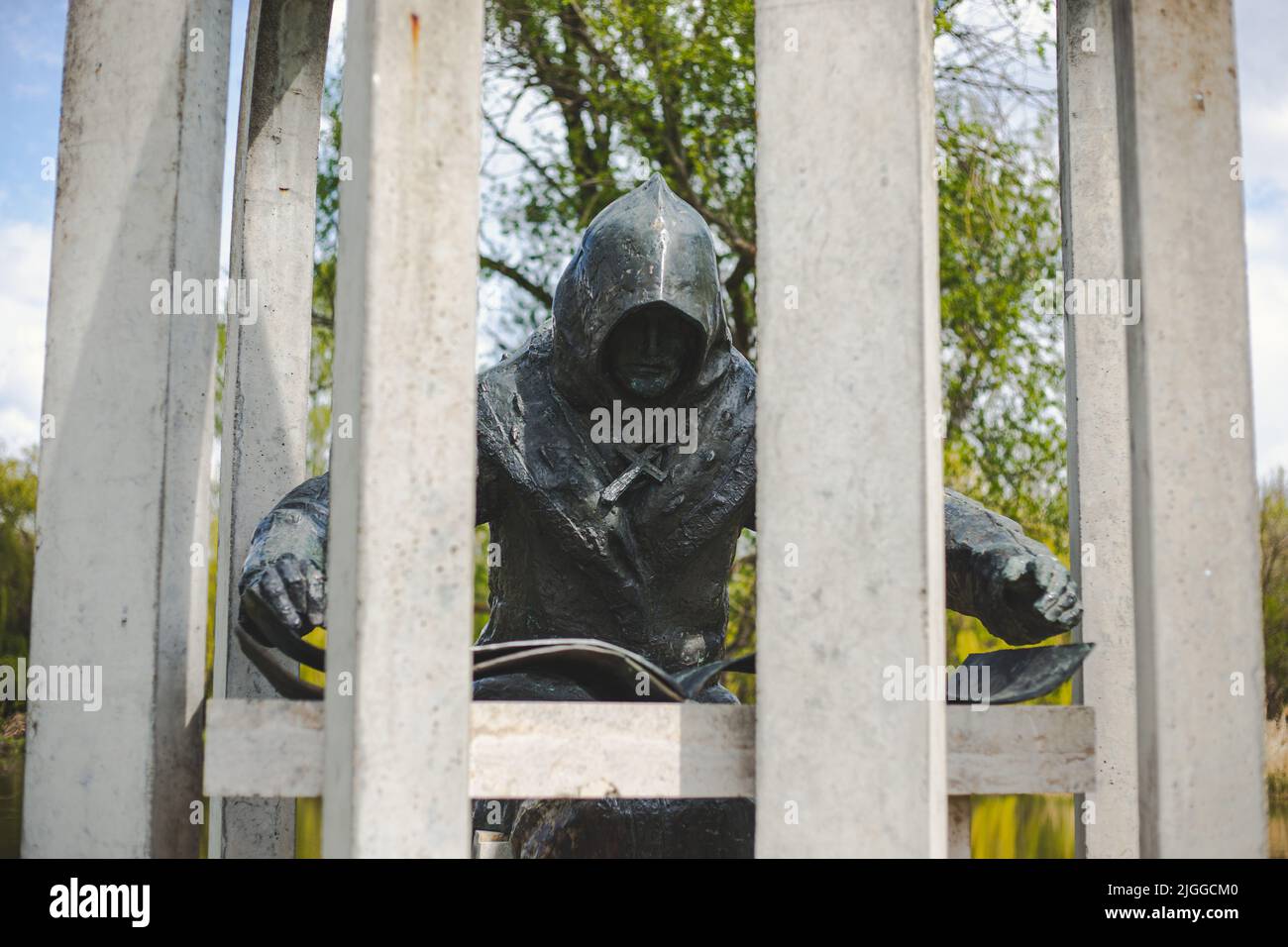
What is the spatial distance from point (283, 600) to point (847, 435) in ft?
3.69

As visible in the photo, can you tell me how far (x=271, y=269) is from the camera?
142 inches

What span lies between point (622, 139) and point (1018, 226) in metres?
2.95

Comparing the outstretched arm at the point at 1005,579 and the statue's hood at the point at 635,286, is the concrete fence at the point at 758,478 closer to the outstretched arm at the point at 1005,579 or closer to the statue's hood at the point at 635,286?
the outstretched arm at the point at 1005,579

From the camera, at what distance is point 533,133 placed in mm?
10484

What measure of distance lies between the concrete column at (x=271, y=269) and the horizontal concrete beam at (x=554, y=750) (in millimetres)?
1108

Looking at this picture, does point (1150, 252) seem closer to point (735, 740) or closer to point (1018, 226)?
point (735, 740)

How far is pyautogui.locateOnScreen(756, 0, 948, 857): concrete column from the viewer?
7.07 ft

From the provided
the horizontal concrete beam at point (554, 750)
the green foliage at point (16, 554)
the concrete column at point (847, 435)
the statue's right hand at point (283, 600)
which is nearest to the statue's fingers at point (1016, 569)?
the concrete column at point (847, 435)

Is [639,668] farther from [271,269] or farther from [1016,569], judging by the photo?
[271,269]

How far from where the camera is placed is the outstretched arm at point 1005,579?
2830mm

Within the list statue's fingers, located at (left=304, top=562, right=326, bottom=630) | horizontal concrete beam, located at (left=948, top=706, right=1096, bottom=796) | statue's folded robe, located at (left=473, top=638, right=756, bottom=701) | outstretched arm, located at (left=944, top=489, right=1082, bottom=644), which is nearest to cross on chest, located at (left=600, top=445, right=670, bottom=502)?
outstretched arm, located at (left=944, top=489, right=1082, bottom=644)
